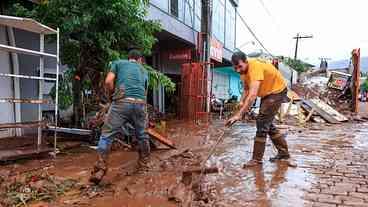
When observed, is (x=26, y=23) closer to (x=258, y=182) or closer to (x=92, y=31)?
(x=92, y=31)

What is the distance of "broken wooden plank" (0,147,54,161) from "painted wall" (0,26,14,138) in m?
1.57

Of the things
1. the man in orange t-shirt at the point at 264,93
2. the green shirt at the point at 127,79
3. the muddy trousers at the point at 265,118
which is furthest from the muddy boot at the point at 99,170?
the muddy trousers at the point at 265,118

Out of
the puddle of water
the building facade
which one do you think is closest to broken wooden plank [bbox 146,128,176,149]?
the puddle of water

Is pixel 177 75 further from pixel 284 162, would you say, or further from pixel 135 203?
pixel 135 203

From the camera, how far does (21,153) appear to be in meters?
5.70

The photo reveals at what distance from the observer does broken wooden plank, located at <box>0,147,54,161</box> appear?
550cm

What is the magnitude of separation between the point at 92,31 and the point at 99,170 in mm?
3393

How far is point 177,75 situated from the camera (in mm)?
18359

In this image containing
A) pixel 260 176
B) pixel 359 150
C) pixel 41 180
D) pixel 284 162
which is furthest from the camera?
pixel 359 150

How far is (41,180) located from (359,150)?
5882 millimetres

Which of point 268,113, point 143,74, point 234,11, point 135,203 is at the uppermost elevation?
point 234,11

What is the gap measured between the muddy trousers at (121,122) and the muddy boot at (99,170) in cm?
5

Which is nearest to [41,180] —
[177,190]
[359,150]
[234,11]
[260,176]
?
[177,190]

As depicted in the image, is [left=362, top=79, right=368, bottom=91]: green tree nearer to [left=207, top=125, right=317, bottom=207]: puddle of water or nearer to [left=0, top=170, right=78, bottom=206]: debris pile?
[left=207, top=125, right=317, bottom=207]: puddle of water
